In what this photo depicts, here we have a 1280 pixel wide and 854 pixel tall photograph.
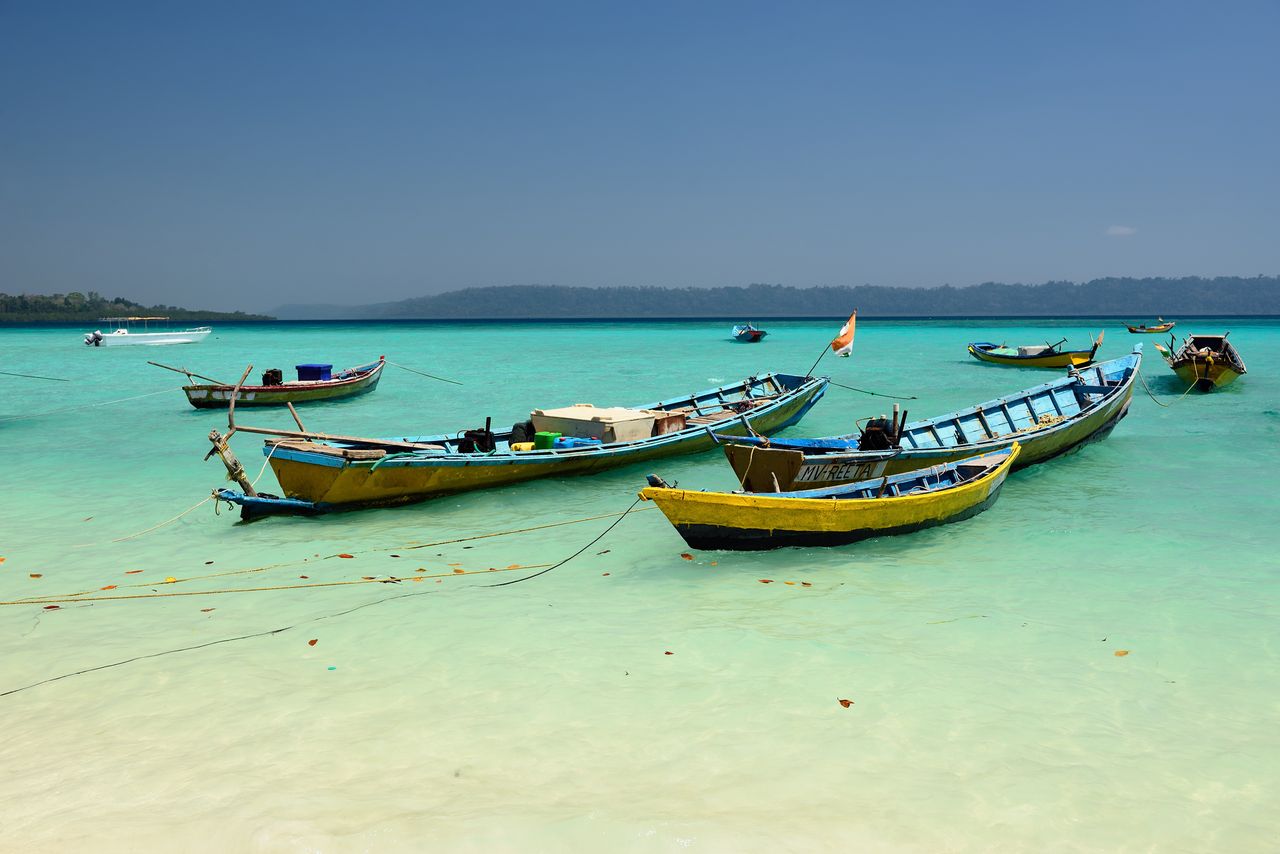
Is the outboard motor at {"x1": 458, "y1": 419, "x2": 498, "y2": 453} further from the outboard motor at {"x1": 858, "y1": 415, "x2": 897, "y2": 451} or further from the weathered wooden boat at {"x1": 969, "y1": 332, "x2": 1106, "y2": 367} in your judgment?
the weathered wooden boat at {"x1": 969, "y1": 332, "x2": 1106, "y2": 367}

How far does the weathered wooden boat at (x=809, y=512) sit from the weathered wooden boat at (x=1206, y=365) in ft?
93.8

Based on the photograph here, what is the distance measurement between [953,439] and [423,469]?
11924 millimetres

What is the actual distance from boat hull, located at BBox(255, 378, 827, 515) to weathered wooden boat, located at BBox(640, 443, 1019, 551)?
4058mm

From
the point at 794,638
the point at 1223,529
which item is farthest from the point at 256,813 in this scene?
the point at 1223,529

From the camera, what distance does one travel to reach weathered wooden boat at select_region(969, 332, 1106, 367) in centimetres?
4595

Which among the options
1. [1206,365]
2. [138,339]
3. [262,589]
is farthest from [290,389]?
[138,339]

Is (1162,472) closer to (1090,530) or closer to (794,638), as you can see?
(1090,530)

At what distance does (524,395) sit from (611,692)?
120 feet

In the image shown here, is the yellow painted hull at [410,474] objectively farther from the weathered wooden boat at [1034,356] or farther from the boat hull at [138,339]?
the boat hull at [138,339]

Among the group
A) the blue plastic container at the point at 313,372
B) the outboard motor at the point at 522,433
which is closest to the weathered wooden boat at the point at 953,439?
the outboard motor at the point at 522,433

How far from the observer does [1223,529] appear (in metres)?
15.1

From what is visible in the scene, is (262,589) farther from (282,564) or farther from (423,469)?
(423,469)

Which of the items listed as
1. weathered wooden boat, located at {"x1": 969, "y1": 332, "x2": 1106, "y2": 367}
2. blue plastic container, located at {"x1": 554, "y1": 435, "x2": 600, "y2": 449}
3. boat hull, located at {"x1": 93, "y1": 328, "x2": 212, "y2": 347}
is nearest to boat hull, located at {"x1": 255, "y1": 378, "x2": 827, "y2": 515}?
blue plastic container, located at {"x1": 554, "y1": 435, "x2": 600, "y2": 449}

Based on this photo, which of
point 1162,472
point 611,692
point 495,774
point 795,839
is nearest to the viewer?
point 795,839
